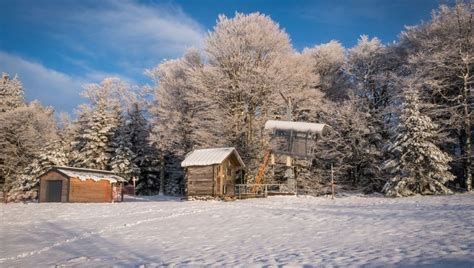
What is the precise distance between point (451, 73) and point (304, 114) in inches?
507

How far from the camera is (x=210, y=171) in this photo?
30.5m

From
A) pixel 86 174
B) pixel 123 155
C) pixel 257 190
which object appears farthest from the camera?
pixel 123 155

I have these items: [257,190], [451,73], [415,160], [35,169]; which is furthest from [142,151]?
[451,73]

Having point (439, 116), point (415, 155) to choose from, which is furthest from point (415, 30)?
point (415, 155)

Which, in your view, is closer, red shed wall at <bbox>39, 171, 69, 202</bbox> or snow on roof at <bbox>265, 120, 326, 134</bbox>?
snow on roof at <bbox>265, 120, 326, 134</bbox>

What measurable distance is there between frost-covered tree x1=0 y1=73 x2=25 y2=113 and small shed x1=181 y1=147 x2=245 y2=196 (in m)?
31.8

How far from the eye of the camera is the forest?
2786 centimetres

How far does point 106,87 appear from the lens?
5256 cm

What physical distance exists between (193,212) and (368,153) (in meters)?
19.5

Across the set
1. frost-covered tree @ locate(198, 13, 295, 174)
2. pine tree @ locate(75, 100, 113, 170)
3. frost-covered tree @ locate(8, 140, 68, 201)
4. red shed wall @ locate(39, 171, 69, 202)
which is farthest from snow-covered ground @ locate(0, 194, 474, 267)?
pine tree @ locate(75, 100, 113, 170)

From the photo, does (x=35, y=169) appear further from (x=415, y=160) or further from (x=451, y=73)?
(x=451, y=73)

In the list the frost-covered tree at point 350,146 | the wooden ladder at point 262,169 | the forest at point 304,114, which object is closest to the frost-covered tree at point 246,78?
the forest at point 304,114

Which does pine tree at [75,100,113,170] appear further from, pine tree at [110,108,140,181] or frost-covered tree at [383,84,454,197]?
frost-covered tree at [383,84,454,197]

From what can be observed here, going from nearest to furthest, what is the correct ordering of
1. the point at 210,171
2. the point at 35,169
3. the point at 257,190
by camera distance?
the point at 210,171
the point at 257,190
the point at 35,169
